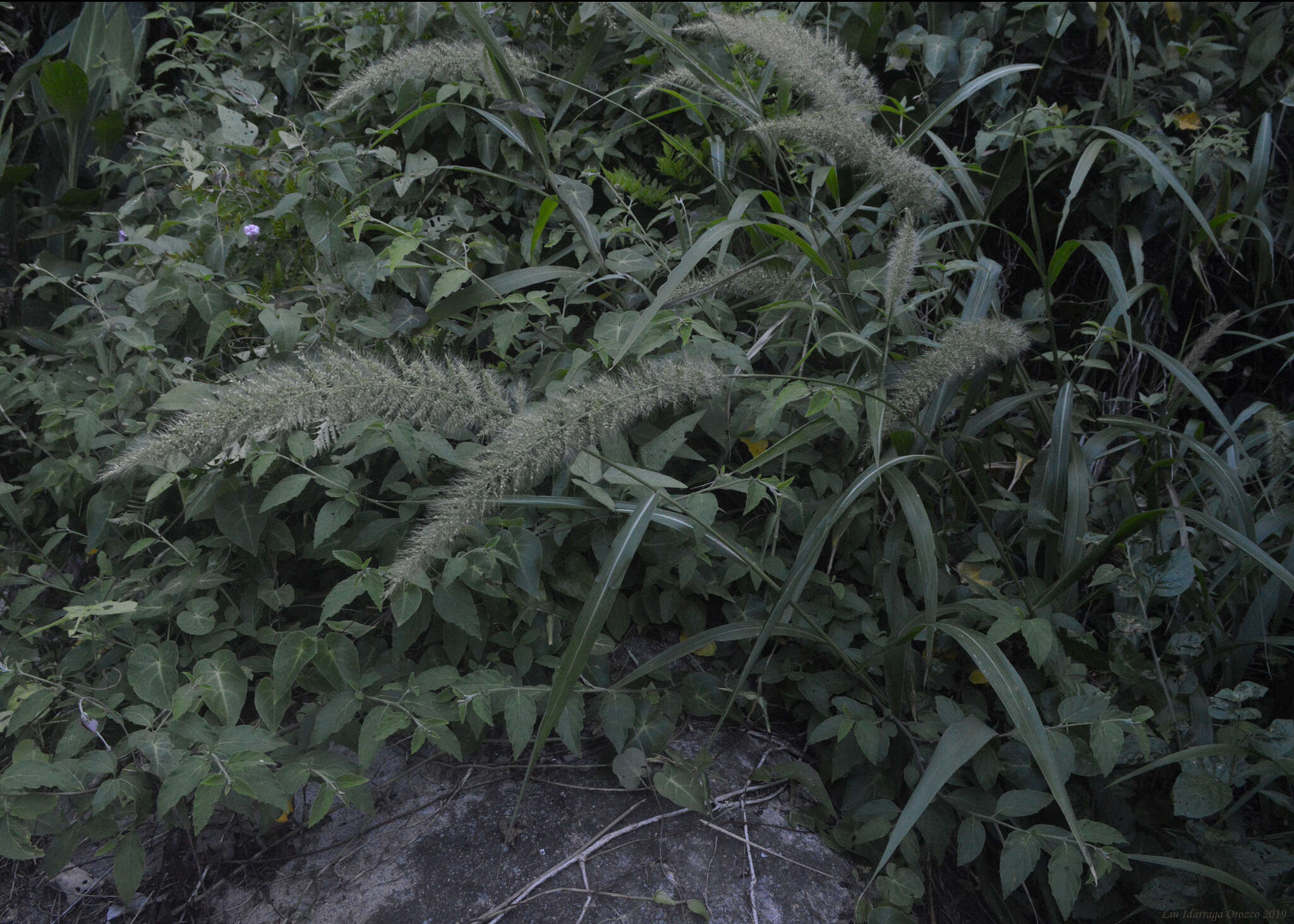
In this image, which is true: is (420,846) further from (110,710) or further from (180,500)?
(180,500)

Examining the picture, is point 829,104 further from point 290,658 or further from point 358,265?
point 290,658

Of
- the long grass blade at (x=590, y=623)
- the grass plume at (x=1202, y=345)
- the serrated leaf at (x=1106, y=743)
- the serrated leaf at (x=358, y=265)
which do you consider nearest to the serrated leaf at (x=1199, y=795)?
the serrated leaf at (x=1106, y=743)

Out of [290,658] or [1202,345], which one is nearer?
[290,658]

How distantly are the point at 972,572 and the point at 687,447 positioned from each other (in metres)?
0.71

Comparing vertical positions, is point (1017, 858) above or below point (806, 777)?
above

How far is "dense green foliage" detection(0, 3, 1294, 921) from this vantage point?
4.93ft

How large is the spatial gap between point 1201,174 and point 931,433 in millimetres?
1333

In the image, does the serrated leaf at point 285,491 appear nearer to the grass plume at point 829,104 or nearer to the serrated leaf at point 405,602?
the serrated leaf at point 405,602

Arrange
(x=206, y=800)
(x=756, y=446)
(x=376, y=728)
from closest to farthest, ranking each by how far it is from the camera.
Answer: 1. (x=206, y=800)
2. (x=376, y=728)
3. (x=756, y=446)

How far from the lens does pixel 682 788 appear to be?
5.28 ft

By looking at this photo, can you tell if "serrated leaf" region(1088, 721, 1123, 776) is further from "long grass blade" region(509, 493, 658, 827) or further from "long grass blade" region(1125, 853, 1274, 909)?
"long grass blade" region(509, 493, 658, 827)

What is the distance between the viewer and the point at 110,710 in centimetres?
155

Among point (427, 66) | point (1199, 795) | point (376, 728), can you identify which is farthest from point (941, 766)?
point (427, 66)

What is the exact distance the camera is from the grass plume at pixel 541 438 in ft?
4.45
